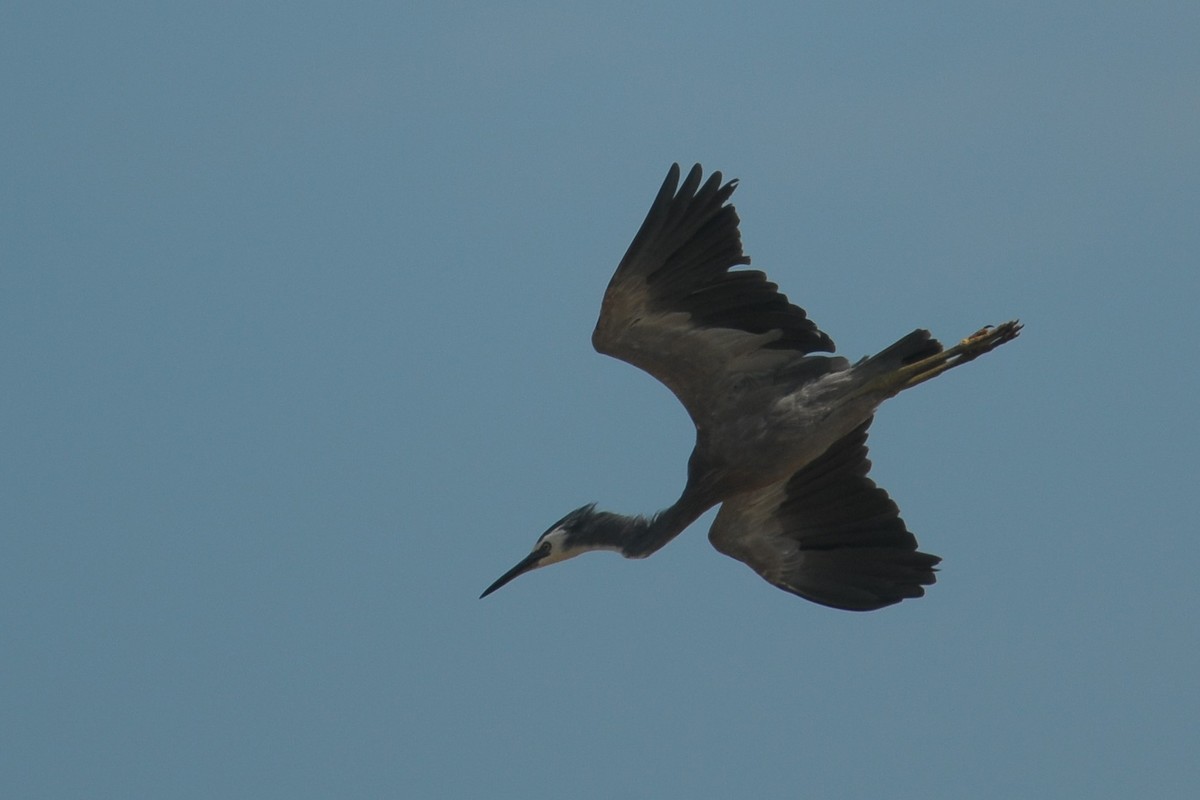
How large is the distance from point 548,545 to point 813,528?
75.6 inches

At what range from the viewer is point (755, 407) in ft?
38.7

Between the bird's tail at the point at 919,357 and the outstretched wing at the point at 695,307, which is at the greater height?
the outstretched wing at the point at 695,307

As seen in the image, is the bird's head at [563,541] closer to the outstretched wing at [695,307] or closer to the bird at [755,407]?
the bird at [755,407]

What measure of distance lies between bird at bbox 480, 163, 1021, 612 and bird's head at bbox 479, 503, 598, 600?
0.03ft

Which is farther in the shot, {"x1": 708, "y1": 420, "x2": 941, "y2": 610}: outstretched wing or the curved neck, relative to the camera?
{"x1": 708, "y1": 420, "x2": 941, "y2": 610}: outstretched wing

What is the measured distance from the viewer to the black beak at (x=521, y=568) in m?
12.6

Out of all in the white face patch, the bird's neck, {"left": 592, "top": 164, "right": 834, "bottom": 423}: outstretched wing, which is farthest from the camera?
the white face patch

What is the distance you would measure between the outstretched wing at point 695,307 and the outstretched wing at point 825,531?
1033mm

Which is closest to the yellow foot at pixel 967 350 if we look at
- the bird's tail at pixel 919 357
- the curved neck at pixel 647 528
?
the bird's tail at pixel 919 357

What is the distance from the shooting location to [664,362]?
38.8ft

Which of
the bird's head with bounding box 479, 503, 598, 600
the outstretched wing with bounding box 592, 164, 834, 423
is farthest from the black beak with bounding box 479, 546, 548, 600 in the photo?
the outstretched wing with bounding box 592, 164, 834, 423

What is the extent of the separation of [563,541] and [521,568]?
0.49 metres

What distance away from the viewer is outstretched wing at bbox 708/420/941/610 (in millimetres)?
12406

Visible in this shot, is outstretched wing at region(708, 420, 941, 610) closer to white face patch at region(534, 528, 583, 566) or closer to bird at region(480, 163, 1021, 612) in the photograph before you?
bird at region(480, 163, 1021, 612)
